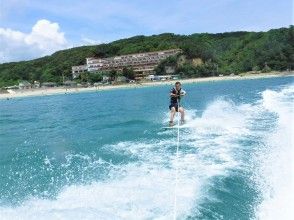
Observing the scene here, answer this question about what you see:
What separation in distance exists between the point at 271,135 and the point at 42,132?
1025 cm

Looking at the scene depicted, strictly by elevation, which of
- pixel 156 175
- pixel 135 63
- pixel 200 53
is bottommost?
pixel 135 63

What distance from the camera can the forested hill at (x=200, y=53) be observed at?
115 meters

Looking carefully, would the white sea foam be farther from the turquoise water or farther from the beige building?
the beige building

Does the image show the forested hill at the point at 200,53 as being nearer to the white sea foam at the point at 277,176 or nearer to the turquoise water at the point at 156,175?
the turquoise water at the point at 156,175

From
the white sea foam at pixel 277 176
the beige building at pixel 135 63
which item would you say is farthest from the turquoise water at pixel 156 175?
the beige building at pixel 135 63

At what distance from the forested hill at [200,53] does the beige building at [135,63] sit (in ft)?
15.9

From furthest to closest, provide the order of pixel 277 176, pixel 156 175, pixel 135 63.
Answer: pixel 135 63
pixel 156 175
pixel 277 176

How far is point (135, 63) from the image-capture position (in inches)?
5197

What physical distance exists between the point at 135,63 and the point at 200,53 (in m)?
19.5

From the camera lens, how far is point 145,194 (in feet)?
22.8

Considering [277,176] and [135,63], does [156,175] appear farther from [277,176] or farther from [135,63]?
[135,63]

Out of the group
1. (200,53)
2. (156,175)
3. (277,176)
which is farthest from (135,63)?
(277,176)

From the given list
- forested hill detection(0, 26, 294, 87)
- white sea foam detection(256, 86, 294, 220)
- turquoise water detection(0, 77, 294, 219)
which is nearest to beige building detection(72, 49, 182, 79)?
forested hill detection(0, 26, 294, 87)

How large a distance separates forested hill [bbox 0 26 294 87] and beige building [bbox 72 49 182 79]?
4844mm
